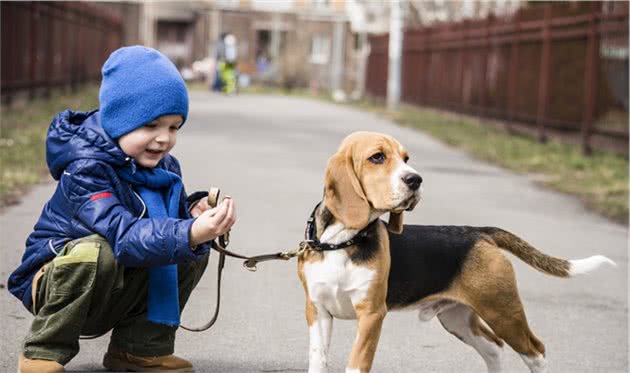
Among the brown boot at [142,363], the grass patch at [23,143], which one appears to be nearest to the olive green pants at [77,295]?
the brown boot at [142,363]

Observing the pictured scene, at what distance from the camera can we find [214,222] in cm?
401

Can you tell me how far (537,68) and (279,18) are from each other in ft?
163

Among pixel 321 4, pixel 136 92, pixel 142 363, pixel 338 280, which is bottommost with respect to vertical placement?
pixel 142 363

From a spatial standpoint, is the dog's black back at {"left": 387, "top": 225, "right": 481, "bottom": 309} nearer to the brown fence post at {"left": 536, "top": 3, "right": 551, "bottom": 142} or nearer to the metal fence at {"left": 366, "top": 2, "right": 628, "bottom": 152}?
the metal fence at {"left": 366, "top": 2, "right": 628, "bottom": 152}

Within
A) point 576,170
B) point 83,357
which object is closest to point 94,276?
point 83,357

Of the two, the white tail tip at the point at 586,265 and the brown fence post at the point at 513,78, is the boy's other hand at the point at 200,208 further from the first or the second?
the brown fence post at the point at 513,78

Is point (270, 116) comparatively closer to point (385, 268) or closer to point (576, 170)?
point (576, 170)

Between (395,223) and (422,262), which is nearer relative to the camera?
(395,223)

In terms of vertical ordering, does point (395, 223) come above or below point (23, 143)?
above

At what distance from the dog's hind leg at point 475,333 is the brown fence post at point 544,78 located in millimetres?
14648

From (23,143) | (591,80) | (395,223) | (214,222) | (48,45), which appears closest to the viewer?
(214,222)

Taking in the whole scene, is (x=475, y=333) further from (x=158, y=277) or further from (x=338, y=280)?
(x=158, y=277)

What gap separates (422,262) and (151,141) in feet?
3.98

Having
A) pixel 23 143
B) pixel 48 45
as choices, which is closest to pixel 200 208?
pixel 23 143
